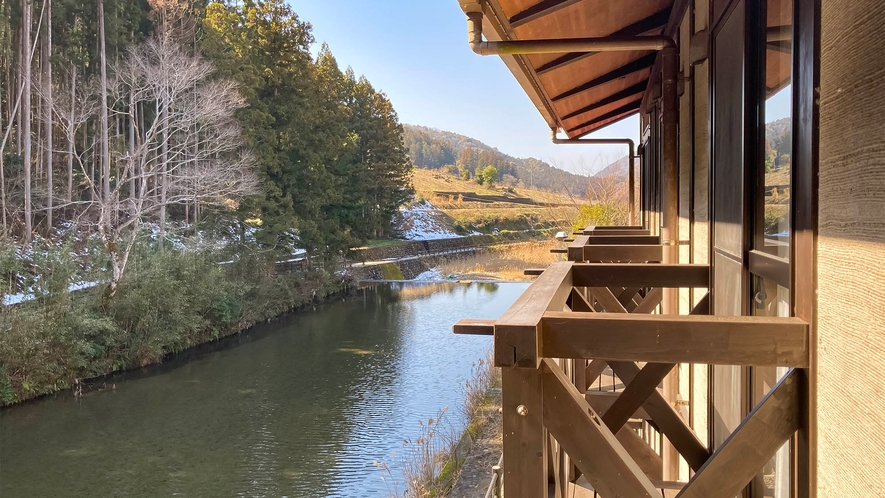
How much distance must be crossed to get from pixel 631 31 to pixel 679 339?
3.33 meters

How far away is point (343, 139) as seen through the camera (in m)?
19.9

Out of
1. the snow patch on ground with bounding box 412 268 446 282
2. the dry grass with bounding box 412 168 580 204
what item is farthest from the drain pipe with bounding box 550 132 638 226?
the dry grass with bounding box 412 168 580 204

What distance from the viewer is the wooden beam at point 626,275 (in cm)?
214

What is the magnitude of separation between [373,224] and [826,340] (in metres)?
21.1

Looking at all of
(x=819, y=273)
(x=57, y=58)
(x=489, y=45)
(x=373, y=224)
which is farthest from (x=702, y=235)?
(x=373, y=224)

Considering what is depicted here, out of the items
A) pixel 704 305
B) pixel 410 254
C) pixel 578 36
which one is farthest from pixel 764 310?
pixel 410 254

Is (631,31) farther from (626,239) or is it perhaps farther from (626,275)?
(626,275)

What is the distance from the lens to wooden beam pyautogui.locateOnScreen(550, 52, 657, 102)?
467 centimetres

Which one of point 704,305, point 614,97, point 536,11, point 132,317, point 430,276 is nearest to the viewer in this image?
point 704,305

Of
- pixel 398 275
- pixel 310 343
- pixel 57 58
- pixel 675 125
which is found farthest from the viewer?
pixel 398 275

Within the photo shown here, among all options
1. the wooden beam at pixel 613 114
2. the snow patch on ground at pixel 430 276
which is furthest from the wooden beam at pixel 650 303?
the snow patch on ground at pixel 430 276

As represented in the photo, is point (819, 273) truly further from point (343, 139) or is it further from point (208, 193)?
point (343, 139)

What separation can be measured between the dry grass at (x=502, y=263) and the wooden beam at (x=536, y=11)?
59.9 ft

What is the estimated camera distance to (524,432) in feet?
3.79
